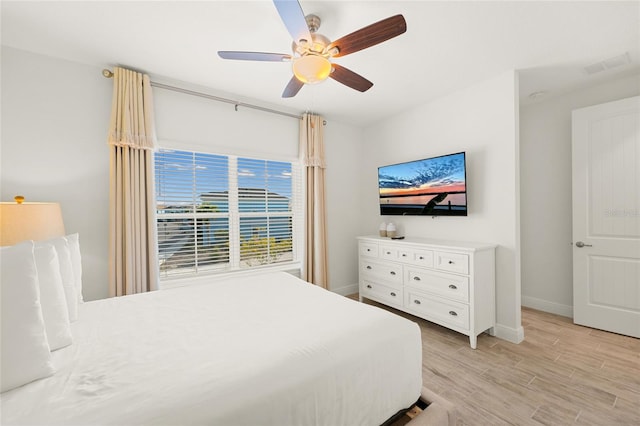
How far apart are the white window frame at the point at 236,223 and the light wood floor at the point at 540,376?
191 cm

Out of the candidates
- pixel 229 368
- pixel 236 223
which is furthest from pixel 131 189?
pixel 229 368

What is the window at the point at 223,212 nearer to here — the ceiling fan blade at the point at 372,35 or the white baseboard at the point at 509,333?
the ceiling fan blade at the point at 372,35

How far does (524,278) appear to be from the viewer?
3.40 m

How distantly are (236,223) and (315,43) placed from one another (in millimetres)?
2176

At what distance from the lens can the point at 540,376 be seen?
1.96 meters

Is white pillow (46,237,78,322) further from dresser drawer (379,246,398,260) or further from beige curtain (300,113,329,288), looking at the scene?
dresser drawer (379,246,398,260)

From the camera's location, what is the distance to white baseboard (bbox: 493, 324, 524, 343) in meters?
2.48

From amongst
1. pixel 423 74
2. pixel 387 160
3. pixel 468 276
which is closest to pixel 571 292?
pixel 468 276

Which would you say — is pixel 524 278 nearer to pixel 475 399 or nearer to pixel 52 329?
pixel 475 399

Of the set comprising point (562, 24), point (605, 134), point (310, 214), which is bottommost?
point (310, 214)

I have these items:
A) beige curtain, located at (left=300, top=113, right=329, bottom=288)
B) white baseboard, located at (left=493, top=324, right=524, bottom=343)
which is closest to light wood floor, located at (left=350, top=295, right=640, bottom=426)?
white baseboard, located at (left=493, top=324, right=524, bottom=343)

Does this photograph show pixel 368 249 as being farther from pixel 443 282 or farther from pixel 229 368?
pixel 229 368

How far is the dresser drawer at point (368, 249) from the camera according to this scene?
3.35 meters

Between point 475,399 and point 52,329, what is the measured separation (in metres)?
2.47
